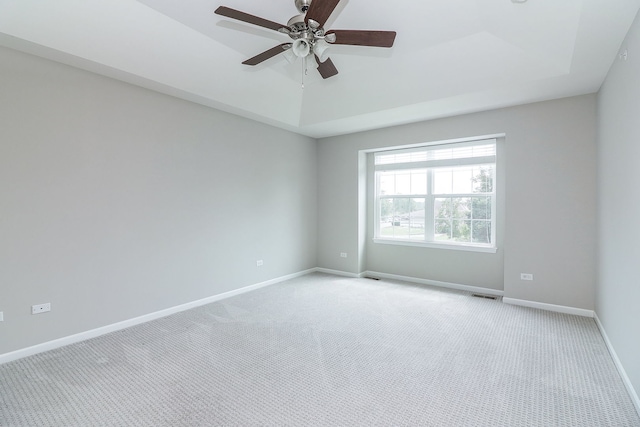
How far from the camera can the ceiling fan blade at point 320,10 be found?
1.86 m

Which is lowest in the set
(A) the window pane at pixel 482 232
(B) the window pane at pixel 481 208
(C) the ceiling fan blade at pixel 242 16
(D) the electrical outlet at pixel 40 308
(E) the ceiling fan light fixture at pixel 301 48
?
(D) the electrical outlet at pixel 40 308

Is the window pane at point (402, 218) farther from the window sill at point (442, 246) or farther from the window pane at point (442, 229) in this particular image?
the window pane at point (442, 229)

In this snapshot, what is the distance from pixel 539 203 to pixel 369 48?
2874mm

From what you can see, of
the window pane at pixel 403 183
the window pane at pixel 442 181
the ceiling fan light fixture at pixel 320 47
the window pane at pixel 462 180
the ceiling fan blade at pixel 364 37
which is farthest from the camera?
the window pane at pixel 403 183

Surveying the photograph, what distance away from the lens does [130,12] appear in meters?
2.58

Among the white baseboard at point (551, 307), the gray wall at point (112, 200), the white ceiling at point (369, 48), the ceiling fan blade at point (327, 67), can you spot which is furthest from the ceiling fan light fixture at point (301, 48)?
the white baseboard at point (551, 307)

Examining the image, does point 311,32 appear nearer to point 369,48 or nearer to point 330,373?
point 369,48

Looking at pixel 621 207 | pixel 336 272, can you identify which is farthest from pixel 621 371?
pixel 336 272

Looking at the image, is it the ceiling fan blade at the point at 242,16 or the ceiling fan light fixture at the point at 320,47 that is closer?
the ceiling fan blade at the point at 242,16

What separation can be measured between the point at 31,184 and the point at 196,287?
2.04m

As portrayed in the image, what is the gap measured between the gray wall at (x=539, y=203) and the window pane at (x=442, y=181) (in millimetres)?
618

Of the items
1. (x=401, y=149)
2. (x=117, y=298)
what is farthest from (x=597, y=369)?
(x=117, y=298)

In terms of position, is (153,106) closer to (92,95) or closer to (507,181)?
(92,95)

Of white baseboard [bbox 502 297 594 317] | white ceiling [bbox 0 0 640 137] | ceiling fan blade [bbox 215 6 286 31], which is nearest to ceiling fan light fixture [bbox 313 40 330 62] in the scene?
ceiling fan blade [bbox 215 6 286 31]
